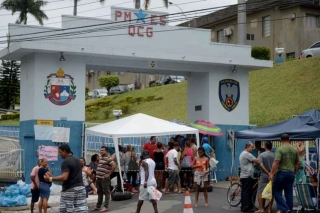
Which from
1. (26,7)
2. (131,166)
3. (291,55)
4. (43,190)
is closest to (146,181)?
(43,190)

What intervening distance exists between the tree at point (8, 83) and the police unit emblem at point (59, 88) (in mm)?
40538

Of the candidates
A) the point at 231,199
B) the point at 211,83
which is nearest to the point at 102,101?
the point at 211,83

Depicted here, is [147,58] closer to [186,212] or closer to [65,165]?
[186,212]

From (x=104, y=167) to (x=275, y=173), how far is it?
4994mm

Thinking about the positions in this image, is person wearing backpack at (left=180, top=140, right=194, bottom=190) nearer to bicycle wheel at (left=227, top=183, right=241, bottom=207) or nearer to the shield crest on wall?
bicycle wheel at (left=227, top=183, right=241, bottom=207)

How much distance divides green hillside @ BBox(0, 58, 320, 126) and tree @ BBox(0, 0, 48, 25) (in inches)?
756

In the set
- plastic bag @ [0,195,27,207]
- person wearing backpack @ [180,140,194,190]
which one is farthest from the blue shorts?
person wearing backpack @ [180,140,194,190]

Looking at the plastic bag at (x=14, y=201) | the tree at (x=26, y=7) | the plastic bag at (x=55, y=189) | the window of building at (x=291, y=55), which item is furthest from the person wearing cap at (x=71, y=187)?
the tree at (x=26, y=7)

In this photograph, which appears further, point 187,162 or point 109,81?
point 109,81

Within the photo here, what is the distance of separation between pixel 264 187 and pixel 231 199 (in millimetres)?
2150

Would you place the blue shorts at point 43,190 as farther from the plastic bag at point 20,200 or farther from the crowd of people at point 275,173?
the crowd of people at point 275,173

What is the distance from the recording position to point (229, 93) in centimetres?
2341

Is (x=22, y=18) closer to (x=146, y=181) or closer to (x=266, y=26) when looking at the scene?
(x=266, y=26)

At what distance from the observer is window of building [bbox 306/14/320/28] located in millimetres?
48866
